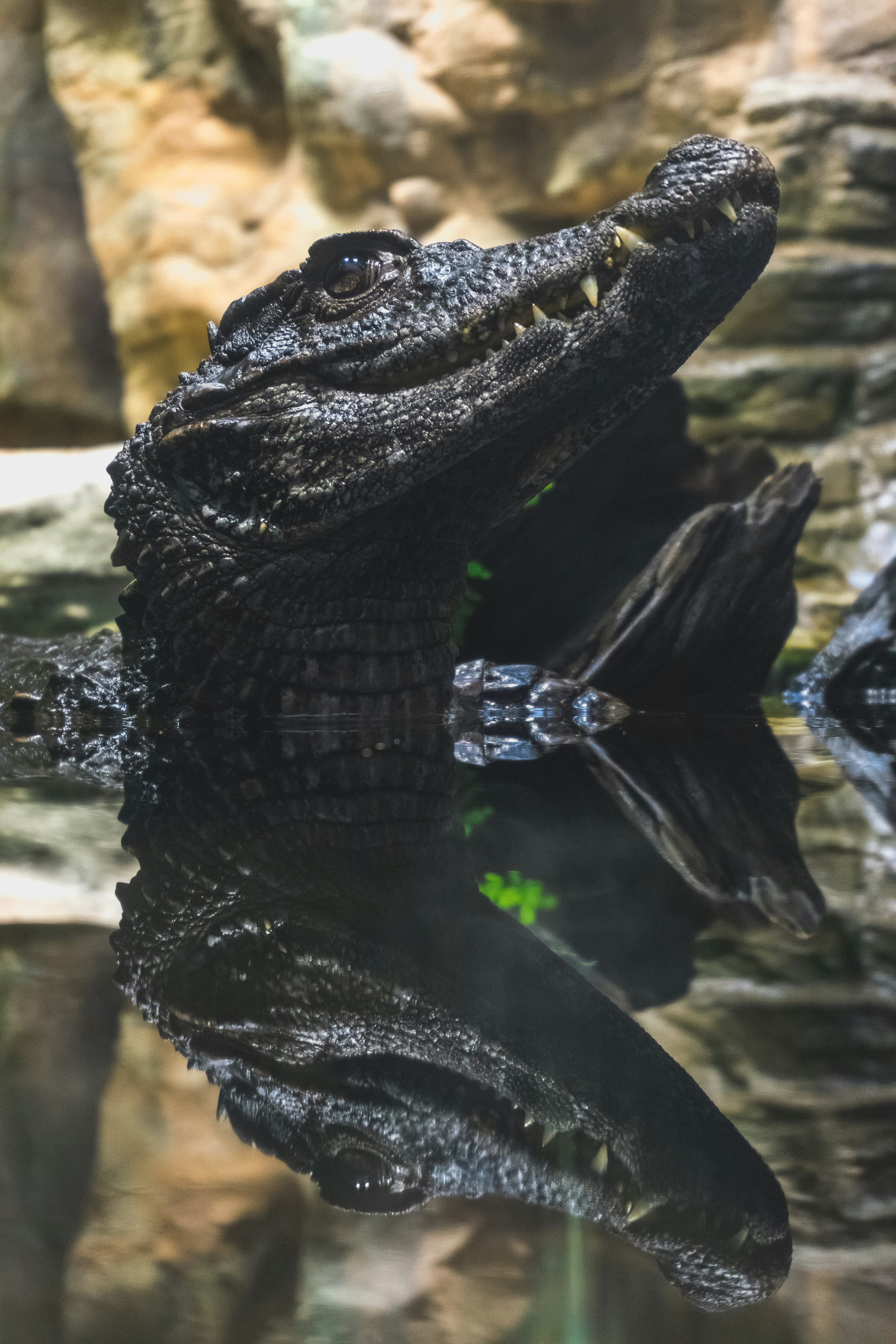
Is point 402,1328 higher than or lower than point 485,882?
lower

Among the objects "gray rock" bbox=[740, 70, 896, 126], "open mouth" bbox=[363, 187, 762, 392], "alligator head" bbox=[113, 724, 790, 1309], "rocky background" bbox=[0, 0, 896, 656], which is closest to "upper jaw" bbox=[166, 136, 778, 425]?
"open mouth" bbox=[363, 187, 762, 392]

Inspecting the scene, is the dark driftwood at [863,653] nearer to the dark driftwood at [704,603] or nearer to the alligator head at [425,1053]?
the dark driftwood at [704,603]

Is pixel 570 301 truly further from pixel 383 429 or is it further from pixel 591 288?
pixel 383 429

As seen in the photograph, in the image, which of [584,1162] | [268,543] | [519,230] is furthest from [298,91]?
[584,1162]

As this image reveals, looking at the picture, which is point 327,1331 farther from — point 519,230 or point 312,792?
point 519,230

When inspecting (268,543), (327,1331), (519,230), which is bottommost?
(327,1331)

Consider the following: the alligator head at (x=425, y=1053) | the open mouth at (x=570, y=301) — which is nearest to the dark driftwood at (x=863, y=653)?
the open mouth at (x=570, y=301)
